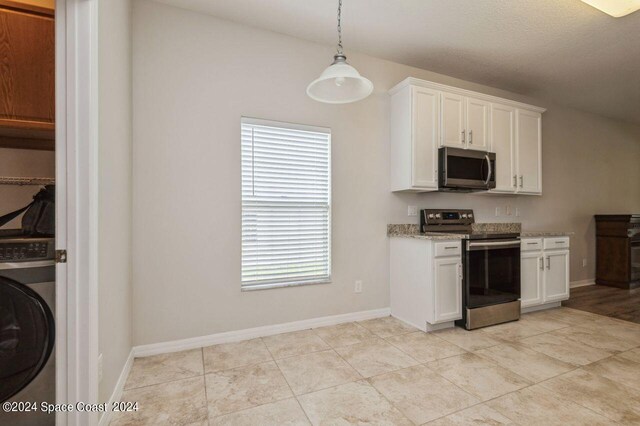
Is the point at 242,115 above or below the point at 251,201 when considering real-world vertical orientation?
above

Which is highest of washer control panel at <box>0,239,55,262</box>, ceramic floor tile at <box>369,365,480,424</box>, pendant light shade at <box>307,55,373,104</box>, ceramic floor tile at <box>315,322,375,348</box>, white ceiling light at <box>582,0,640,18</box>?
white ceiling light at <box>582,0,640,18</box>

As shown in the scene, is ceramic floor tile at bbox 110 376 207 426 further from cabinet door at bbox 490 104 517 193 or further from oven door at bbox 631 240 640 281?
oven door at bbox 631 240 640 281

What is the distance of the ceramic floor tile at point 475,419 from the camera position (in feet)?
5.33

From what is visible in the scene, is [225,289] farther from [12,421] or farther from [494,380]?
[494,380]

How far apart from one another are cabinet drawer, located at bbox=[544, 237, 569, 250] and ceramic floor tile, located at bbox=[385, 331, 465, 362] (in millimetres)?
1915

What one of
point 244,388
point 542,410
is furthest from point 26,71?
point 542,410

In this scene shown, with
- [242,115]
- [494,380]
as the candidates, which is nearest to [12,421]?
[242,115]

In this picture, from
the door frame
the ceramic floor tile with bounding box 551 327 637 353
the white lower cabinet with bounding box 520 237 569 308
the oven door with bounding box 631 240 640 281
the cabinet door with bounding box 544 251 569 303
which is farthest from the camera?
the oven door with bounding box 631 240 640 281

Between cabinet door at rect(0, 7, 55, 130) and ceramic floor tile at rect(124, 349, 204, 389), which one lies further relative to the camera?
ceramic floor tile at rect(124, 349, 204, 389)

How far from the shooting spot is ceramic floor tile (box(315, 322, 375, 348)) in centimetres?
271

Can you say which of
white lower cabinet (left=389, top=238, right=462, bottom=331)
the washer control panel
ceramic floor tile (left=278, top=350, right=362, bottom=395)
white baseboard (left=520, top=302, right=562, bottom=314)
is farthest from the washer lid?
white baseboard (left=520, top=302, right=562, bottom=314)

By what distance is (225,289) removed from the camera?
2701 millimetres

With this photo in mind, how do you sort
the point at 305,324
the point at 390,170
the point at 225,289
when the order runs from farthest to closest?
the point at 390,170 < the point at 305,324 < the point at 225,289

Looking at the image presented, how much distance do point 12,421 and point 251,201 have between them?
1.94 m
